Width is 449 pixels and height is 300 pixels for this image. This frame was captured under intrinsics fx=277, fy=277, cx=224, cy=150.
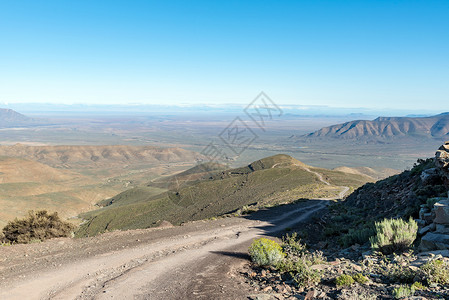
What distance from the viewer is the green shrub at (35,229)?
1555 cm

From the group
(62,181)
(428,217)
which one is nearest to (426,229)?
(428,217)

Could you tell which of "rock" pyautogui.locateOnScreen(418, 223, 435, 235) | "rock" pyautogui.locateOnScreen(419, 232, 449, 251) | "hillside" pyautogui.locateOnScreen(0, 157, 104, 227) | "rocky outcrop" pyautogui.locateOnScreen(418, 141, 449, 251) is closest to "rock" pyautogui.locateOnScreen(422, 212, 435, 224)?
"rocky outcrop" pyautogui.locateOnScreen(418, 141, 449, 251)

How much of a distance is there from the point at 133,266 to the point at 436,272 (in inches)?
366

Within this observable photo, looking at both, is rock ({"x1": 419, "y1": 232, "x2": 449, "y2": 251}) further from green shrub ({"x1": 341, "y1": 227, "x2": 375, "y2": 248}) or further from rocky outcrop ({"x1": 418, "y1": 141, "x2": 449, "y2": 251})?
green shrub ({"x1": 341, "y1": 227, "x2": 375, "y2": 248})

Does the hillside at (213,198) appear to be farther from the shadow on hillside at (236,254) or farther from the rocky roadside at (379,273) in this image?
the shadow on hillside at (236,254)

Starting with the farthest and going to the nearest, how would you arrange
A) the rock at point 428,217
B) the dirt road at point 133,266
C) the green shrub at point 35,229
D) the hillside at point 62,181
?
the hillside at point 62,181, the green shrub at point 35,229, the rock at point 428,217, the dirt road at point 133,266

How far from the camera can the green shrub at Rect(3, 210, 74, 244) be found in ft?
51.0

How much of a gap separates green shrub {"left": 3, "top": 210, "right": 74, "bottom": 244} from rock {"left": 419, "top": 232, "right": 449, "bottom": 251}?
17652 mm

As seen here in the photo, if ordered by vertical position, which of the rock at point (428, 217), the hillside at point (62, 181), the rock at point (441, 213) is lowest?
the hillside at point (62, 181)

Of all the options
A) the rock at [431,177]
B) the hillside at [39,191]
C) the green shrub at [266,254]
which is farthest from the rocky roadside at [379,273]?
the hillside at [39,191]

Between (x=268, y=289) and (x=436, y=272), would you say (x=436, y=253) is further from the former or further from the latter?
(x=268, y=289)

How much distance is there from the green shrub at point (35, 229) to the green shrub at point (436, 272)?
17.1 m

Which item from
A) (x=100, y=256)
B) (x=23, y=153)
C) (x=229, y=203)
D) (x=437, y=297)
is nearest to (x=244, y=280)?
(x=437, y=297)

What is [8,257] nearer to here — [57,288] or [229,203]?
[57,288]
